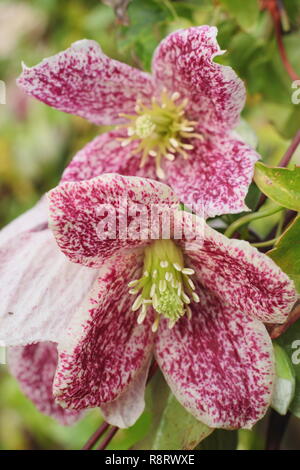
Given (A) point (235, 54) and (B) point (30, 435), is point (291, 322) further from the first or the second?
(B) point (30, 435)

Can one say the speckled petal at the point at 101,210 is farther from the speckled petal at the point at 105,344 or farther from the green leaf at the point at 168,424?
the green leaf at the point at 168,424

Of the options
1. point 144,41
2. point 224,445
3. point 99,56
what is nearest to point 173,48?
point 99,56

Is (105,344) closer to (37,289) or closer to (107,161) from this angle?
(37,289)

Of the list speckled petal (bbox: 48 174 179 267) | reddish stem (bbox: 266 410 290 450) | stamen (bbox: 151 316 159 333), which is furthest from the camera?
reddish stem (bbox: 266 410 290 450)

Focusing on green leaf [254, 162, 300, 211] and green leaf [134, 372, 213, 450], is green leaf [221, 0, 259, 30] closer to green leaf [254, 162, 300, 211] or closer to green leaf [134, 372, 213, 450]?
green leaf [254, 162, 300, 211]

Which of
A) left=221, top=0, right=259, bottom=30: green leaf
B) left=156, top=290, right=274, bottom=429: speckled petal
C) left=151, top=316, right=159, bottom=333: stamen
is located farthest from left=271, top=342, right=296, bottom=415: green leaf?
left=221, top=0, right=259, bottom=30: green leaf

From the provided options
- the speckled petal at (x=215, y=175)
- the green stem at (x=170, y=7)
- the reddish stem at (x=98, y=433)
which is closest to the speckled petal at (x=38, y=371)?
the reddish stem at (x=98, y=433)
